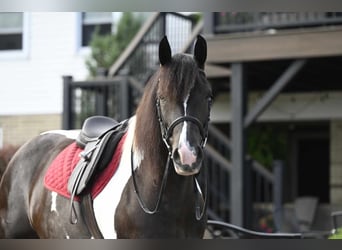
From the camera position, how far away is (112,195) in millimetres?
4793

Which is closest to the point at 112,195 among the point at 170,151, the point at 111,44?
the point at 170,151

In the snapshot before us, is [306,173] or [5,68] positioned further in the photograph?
[5,68]

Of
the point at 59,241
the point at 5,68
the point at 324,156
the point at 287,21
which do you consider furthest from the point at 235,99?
the point at 5,68

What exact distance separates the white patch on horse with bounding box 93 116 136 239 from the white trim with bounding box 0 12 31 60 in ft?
37.9

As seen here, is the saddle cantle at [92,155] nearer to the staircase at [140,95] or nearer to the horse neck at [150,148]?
the horse neck at [150,148]

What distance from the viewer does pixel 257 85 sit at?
13352mm

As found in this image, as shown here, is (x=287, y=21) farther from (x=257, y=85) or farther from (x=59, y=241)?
(x=59, y=241)

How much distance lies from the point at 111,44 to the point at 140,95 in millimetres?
4036

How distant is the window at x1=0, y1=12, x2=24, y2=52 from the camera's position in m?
16.4

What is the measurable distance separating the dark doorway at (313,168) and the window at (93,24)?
448cm

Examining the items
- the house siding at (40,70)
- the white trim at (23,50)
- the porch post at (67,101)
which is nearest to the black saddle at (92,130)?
the porch post at (67,101)

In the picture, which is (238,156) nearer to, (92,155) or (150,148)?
(92,155)

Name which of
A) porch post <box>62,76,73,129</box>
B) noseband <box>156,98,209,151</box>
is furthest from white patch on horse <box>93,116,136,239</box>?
porch post <box>62,76,73,129</box>
